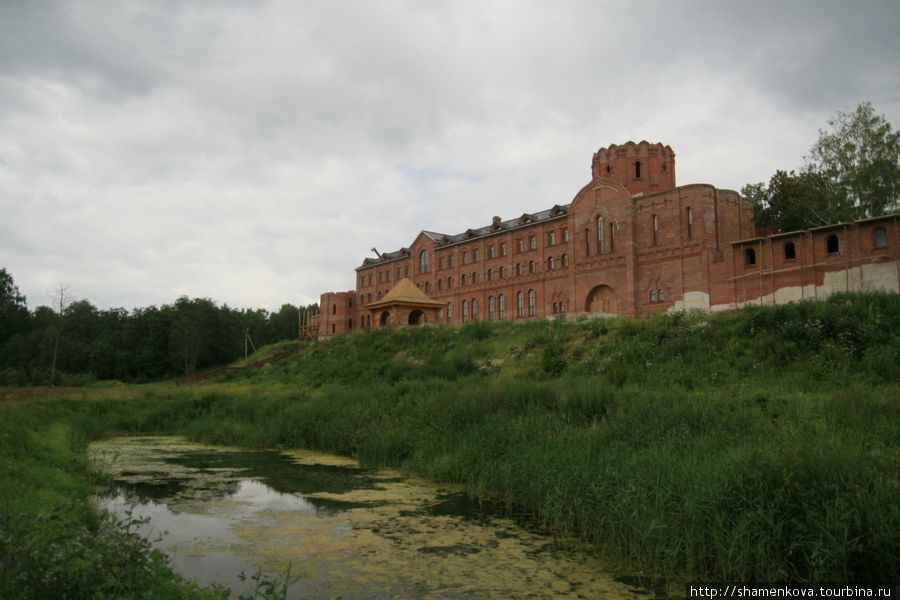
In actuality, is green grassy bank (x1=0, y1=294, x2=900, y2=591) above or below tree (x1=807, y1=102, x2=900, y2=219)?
below

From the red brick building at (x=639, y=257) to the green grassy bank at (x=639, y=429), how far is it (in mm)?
12567

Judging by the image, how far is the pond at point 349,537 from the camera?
582 centimetres

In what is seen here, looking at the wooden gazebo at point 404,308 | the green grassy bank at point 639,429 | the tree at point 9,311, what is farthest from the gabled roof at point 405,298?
the tree at point 9,311

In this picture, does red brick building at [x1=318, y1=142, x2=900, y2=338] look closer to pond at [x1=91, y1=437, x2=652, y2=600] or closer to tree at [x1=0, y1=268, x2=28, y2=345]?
pond at [x1=91, y1=437, x2=652, y2=600]

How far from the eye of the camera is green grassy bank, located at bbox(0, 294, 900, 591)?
18.8 ft

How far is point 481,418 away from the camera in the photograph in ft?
40.0

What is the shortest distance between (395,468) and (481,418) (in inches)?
80.7

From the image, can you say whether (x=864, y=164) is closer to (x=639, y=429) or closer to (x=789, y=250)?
(x=789, y=250)

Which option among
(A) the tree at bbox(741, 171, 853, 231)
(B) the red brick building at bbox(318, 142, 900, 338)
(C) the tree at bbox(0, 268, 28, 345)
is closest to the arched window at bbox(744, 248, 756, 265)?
(B) the red brick building at bbox(318, 142, 900, 338)

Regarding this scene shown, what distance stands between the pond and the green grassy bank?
2.35ft

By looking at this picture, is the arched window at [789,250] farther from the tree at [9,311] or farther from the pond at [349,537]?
the tree at [9,311]

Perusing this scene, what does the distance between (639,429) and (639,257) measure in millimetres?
28701

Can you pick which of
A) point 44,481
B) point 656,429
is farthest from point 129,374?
point 656,429

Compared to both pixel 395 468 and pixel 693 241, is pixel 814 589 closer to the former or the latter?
pixel 395 468
